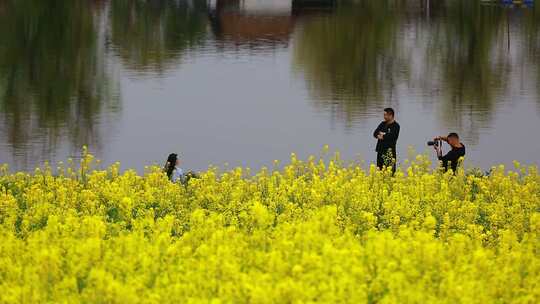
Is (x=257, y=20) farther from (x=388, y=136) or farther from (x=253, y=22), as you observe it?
(x=388, y=136)

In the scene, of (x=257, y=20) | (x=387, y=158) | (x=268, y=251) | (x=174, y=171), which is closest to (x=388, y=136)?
(x=387, y=158)

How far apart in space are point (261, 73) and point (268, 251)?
2320 centimetres

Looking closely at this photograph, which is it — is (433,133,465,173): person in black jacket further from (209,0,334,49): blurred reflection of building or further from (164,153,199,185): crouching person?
(209,0,334,49): blurred reflection of building

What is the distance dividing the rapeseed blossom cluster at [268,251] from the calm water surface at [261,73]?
4.11 m

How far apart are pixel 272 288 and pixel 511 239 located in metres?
3.81

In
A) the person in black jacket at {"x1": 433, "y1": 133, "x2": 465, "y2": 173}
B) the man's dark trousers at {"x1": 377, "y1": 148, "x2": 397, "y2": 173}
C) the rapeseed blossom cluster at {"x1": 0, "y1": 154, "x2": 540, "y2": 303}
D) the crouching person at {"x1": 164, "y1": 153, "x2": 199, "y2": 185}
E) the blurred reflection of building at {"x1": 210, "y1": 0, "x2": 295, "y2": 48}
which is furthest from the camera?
the blurred reflection of building at {"x1": 210, "y1": 0, "x2": 295, "y2": 48}

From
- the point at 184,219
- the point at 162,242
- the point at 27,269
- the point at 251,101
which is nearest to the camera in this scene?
the point at 27,269

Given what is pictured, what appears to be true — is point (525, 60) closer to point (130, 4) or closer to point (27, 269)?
point (130, 4)

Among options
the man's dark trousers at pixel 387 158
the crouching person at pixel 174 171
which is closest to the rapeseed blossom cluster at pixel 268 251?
the crouching person at pixel 174 171

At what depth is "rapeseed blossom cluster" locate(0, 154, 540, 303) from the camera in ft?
31.2

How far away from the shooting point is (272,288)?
9242 mm

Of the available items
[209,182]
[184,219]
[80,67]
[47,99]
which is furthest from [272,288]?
[80,67]

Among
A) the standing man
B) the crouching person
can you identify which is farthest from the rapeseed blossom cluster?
the standing man

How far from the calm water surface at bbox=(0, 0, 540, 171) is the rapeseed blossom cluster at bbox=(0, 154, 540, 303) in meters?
4.11
